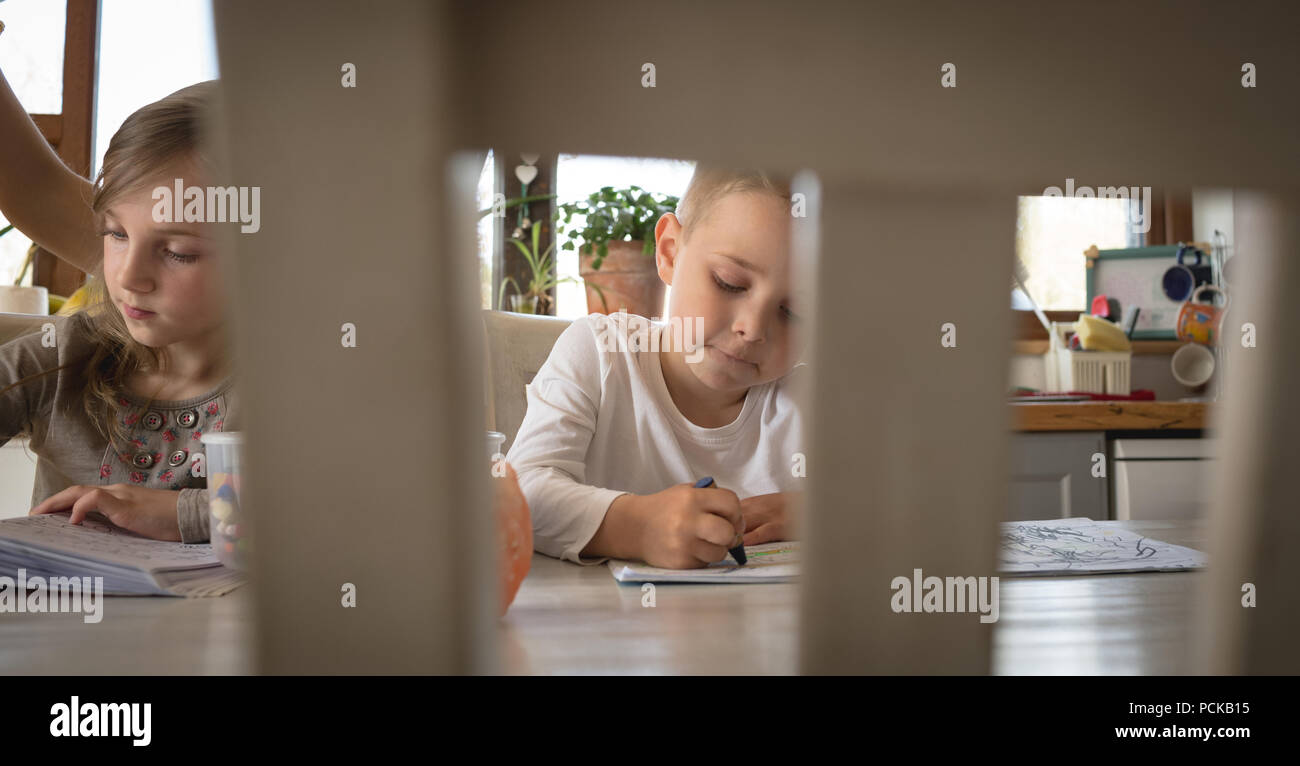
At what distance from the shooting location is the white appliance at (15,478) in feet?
5.27

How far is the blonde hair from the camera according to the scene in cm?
107

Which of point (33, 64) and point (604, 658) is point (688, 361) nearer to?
point (604, 658)

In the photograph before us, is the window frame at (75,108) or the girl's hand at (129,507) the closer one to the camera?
the girl's hand at (129,507)

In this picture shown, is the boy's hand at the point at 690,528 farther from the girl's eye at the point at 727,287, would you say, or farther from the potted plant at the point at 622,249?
the potted plant at the point at 622,249

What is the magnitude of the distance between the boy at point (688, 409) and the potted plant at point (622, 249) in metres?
0.87

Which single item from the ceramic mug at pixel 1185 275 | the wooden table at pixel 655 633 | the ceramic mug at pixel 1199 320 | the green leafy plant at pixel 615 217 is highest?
the green leafy plant at pixel 615 217

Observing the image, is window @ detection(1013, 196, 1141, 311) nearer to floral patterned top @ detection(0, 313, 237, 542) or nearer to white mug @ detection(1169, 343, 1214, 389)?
white mug @ detection(1169, 343, 1214, 389)

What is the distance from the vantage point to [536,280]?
2.79 meters

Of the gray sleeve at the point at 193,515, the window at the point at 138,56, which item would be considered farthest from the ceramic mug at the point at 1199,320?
the window at the point at 138,56

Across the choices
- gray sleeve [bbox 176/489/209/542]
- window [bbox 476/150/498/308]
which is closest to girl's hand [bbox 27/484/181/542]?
gray sleeve [bbox 176/489/209/542]

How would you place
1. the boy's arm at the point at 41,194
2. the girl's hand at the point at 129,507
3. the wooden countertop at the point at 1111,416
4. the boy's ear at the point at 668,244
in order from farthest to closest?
the wooden countertop at the point at 1111,416, the boy's ear at the point at 668,244, the boy's arm at the point at 41,194, the girl's hand at the point at 129,507
